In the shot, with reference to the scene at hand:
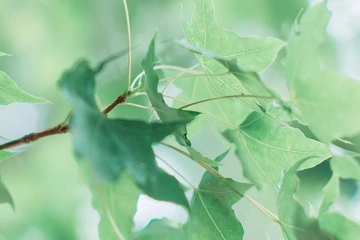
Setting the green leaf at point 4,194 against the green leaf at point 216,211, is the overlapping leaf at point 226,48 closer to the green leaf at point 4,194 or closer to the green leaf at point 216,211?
the green leaf at point 216,211

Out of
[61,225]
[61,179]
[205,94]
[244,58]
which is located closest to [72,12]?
[61,179]

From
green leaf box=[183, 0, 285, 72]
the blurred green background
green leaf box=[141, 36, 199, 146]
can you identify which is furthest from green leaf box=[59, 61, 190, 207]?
the blurred green background

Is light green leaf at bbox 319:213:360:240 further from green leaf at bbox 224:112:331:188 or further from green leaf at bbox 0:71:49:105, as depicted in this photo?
green leaf at bbox 0:71:49:105

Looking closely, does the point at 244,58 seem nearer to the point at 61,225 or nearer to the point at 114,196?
the point at 114,196

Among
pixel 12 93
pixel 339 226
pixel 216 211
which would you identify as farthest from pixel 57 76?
pixel 339 226

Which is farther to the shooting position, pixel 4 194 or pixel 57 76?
pixel 57 76

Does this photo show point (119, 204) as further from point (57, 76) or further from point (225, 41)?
point (57, 76)
